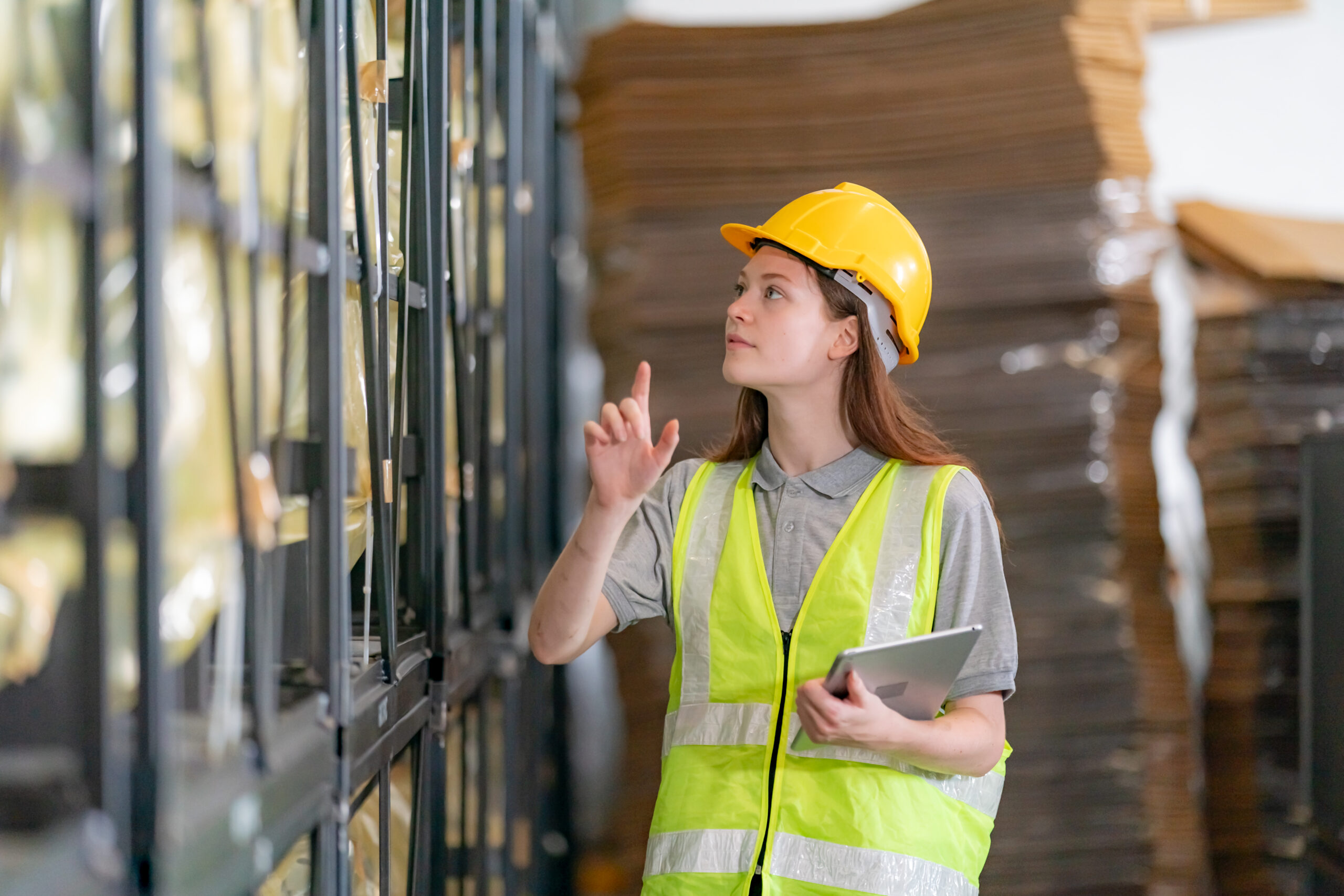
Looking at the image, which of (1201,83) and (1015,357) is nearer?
(1015,357)

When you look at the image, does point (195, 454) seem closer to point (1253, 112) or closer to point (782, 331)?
point (782, 331)

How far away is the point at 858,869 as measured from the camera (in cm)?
163

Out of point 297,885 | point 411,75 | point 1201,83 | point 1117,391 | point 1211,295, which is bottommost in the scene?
point 297,885

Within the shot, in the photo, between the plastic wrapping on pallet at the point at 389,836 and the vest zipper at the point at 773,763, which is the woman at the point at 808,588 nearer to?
the vest zipper at the point at 773,763

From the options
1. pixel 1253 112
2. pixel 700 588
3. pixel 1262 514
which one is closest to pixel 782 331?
pixel 700 588

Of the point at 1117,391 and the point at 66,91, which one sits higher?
the point at 66,91

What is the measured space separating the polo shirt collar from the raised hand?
37 cm

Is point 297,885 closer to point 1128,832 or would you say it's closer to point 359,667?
point 359,667

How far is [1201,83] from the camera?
466 centimetres

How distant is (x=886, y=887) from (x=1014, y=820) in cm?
222

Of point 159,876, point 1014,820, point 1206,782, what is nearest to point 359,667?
point 159,876

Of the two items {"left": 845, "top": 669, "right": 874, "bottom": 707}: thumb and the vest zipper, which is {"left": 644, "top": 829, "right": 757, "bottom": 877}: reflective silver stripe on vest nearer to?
the vest zipper

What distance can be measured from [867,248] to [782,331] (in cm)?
23

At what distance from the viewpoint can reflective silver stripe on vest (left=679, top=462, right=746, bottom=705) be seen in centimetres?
182
